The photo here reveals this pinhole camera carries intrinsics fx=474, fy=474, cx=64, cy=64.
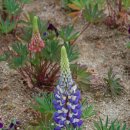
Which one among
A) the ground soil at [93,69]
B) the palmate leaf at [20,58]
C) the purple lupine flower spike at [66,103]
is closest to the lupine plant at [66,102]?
the purple lupine flower spike at [66,103]

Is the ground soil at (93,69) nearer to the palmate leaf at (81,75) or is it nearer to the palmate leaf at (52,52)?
the palmate leaf at (81,75)

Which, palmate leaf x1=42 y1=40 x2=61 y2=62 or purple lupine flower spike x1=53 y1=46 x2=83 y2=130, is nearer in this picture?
purple lupine flower spike x1=53 y1=46 x2=83 y2=130

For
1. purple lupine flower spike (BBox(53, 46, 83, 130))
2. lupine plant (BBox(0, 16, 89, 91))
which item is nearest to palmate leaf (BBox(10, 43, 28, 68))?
A: lupine plant (BBox(0, 16, 89, 91))

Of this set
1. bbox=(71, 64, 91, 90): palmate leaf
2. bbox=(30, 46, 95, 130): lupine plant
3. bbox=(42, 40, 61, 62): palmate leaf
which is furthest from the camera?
bbox=(71, 64, 91, 90): palmate leaf

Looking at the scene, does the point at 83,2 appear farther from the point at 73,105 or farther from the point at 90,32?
the point at 73,105

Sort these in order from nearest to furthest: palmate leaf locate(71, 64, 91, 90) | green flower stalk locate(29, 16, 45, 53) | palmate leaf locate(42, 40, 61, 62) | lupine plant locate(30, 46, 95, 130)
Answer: lupine plant locate(30, 46, 95, 130), green flower stalk locate(29, 16, 45, 53), palmate leaf locate(42, 40, 61, 62), palmate leaf locate(71, 64, 91, 90)

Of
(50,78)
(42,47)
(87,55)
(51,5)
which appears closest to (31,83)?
(50,78)

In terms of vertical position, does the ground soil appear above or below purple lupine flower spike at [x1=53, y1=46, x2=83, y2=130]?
below

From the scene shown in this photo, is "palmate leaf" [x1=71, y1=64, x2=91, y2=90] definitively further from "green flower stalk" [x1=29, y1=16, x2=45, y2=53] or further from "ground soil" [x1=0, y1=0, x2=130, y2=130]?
"green flower stalk" [x1=29, y1=16, x2=45, y2=53]
